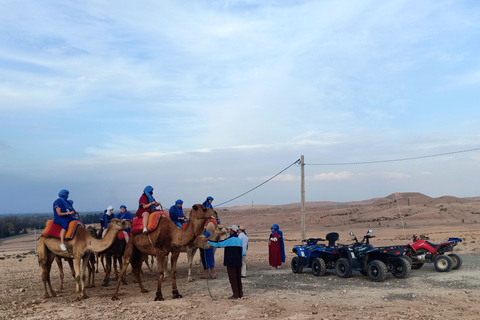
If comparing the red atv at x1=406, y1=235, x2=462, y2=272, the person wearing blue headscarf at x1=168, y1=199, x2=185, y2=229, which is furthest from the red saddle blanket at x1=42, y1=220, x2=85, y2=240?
the red atv at x1=406, y1=235, x2=462, y2=272

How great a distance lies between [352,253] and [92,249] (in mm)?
8131

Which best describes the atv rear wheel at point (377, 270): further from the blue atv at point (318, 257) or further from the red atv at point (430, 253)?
the red atv at point (430, 253)

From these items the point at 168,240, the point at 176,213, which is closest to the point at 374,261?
the point at 168,240

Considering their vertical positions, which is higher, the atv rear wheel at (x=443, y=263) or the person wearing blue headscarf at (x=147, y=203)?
the person wearing blue headscarf at (x=147, y=203)

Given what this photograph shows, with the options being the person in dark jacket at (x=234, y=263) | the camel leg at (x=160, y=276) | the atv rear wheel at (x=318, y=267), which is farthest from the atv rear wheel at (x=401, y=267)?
the camel leg at (x=160, y=276)

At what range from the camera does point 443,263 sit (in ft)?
49.0

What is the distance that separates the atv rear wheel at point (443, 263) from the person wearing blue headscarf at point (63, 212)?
39.0 ft

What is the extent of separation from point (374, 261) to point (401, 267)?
42.3 inches

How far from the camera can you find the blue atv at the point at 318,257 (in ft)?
49.8

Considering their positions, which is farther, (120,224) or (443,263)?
(443,263)

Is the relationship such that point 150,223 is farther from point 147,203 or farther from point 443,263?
point 443,263

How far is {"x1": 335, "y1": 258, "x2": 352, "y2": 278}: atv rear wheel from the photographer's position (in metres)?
14.3

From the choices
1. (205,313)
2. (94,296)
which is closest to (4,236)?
(94,296)

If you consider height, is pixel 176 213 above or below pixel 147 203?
below
